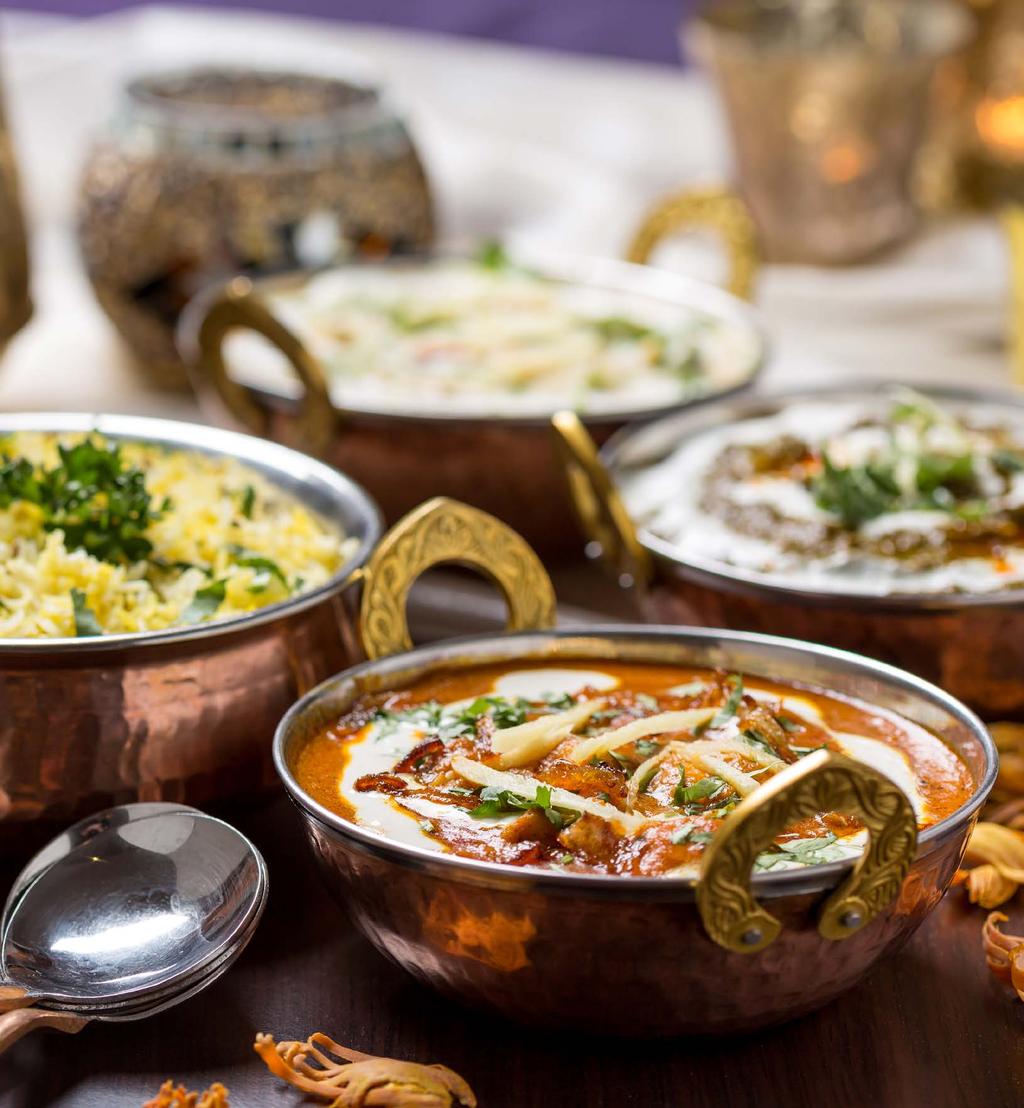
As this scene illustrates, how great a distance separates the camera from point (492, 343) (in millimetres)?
2703

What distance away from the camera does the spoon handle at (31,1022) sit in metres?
1.32

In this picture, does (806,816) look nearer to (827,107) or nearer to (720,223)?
(720,223)

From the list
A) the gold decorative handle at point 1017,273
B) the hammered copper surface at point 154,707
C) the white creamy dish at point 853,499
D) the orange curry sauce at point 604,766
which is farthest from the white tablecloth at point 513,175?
the orange curry sauce at point 604,766

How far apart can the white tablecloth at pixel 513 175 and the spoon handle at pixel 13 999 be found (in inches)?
72.0

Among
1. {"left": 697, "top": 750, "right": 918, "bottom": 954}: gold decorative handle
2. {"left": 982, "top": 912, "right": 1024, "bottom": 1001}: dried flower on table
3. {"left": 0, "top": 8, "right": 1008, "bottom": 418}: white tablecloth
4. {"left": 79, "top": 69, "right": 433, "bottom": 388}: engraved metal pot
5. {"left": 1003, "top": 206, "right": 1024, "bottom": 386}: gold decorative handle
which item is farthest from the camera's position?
{"left": 0, "top": 8, "right": 1008, "bottom": 418}: white tablecloth

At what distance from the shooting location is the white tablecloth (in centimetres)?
343

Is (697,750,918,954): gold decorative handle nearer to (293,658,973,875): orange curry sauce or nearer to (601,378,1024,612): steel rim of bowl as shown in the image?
(293,658,973,875): orange curry sauce

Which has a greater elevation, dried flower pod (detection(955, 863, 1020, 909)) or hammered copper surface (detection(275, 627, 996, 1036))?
hammered copper surface (detection(275, 627, 996, 1036))

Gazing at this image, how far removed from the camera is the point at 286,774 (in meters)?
1.40

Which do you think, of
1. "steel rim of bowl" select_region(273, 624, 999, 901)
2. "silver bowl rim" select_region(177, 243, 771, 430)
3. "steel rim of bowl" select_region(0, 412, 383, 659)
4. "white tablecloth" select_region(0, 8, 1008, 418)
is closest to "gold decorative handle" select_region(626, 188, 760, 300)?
"silver bowl rim" select_region(177, 243, 771, 430)

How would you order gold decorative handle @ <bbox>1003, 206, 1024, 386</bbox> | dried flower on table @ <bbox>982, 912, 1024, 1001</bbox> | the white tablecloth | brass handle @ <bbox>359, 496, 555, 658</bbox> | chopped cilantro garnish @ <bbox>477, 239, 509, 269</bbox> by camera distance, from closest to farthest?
dried flower on table @ <bbox>982, 912, 1024, 1001</bbox>
brass handle @ <bbox>359, 496, 555, 658</bbox>
gold decorative handle @ <bbox>1003, 206, 1024, 386</bbox>
chopped cilantro garnish @ <bbox>477, 239, 509, 269</bbox>
the white tablecloth

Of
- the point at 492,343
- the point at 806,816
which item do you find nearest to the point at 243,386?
the point at 492,343

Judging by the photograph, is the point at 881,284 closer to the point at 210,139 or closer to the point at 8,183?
the point at 210,139

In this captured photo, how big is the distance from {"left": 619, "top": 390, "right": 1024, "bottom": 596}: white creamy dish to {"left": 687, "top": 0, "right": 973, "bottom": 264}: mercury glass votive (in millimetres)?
1293
